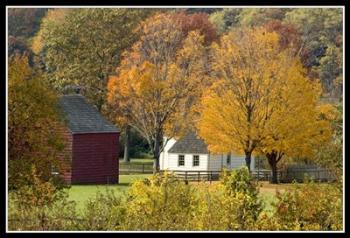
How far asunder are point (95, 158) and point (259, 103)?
9.36 metres

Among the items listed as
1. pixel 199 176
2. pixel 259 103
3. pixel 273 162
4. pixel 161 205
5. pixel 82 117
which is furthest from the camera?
pixel 199 176

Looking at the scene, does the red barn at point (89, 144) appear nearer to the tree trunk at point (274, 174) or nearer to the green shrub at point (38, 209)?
the tree trunk at point (274, 174)

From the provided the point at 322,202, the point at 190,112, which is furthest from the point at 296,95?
the point at 322,202

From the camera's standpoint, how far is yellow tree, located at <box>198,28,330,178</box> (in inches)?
2247

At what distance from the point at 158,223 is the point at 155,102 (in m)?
38.2

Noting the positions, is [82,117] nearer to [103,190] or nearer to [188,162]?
[103,190]

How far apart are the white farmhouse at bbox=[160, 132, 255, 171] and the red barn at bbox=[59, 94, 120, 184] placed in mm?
10819

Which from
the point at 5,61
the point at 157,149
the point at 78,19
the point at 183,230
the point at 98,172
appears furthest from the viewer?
the point at 78,19

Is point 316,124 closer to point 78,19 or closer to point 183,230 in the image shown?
point 78,19

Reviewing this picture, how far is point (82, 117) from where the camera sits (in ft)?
189

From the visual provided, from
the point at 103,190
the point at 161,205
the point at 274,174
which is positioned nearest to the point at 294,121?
the point at 274,174

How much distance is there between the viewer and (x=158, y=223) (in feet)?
89.7

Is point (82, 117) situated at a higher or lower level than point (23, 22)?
lower

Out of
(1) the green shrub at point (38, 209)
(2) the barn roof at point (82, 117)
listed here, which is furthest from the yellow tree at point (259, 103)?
(1) the green shrub at point (38, 209)
